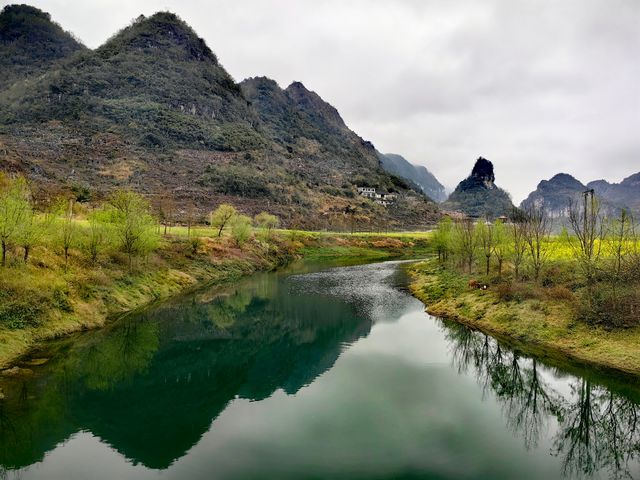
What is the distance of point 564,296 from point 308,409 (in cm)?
2777

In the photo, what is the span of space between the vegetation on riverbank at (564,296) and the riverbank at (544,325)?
66 mm

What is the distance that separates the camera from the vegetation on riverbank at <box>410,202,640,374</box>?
3225 centimetres

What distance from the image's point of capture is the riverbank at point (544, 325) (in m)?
30.7

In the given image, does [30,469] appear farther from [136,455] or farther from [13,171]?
[13,171]

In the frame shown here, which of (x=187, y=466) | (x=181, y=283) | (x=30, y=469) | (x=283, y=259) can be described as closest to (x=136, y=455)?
(x=187, y=466)

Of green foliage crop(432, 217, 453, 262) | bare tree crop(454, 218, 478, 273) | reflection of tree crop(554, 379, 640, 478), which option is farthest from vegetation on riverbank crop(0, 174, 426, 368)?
bare tree crop(454, 218, 478, 273)

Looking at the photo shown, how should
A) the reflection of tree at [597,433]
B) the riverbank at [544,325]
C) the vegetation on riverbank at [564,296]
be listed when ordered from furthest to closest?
the vegetation on riverbank at [564,296] → the riverbank at [544,325] → the reflection of tree at [597,433]

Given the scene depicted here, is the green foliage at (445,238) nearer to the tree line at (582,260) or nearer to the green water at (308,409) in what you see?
the tree line at (582,260)

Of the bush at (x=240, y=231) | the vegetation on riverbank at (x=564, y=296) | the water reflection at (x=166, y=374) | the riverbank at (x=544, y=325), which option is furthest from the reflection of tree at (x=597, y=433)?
the bush at (x=240, y=231)

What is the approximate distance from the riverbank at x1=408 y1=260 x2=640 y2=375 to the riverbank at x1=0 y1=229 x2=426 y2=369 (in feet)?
120

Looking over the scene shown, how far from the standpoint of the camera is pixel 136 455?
63.1ft

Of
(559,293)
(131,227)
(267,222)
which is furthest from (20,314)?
(267,222)

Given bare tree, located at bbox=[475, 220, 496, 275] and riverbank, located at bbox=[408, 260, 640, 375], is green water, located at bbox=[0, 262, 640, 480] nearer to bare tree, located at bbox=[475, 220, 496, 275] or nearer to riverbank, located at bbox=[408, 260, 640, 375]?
riverbank, located at bbox=[408, 260, 640, 375]

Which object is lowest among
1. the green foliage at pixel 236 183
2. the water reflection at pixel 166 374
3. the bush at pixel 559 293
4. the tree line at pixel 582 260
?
the water reflection at pixel 166 374
